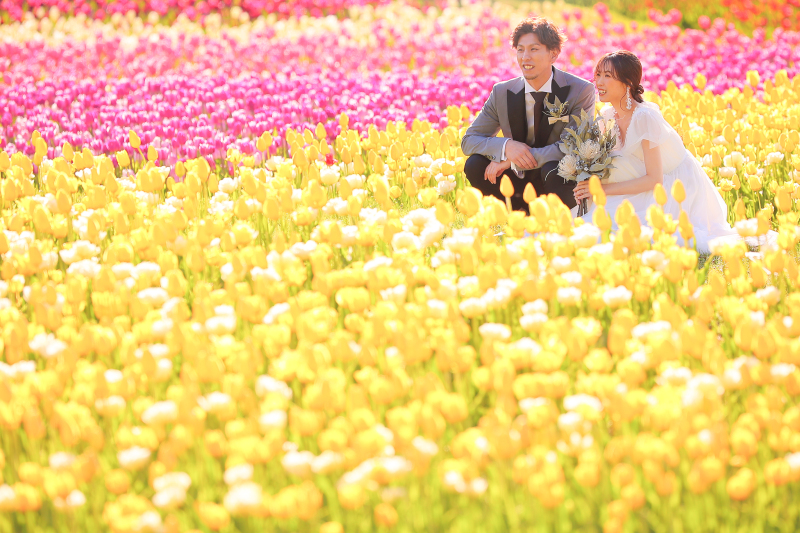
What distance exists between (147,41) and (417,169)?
329 inches

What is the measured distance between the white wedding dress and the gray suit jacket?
201 mm

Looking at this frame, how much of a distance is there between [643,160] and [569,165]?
610 millimetres

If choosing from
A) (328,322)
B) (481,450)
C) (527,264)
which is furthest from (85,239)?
(481,450)

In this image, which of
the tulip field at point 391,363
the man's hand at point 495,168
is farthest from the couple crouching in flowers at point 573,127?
the tulip field at point 391,363

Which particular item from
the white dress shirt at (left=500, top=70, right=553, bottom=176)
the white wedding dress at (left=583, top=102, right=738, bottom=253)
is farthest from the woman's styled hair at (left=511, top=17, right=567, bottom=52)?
the white wedding dress at (left=583, top=102, right=738, bottom=253)

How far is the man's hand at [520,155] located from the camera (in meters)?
5.11

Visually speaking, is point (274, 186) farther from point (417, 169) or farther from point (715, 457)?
point (715, 457)

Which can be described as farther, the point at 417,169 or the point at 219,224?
the point at 417,169

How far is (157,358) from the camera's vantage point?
279cm

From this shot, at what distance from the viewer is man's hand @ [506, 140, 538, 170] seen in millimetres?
5113

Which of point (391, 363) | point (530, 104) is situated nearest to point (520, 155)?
point (530, 104)

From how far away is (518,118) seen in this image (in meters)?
5.41

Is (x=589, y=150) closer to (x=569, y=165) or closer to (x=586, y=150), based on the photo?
(x=586, y=150)

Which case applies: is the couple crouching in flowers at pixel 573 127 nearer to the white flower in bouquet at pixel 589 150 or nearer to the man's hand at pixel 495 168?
the man's hand at pixel 495 168
